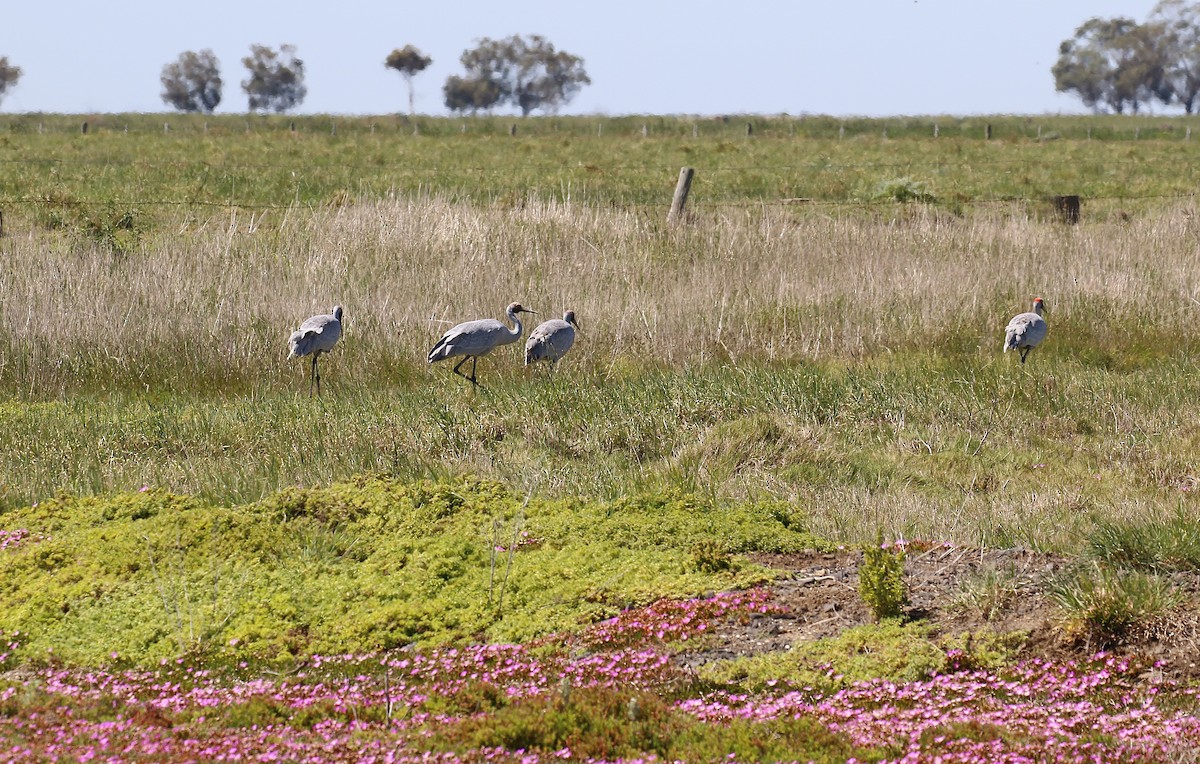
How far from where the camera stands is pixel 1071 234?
1570 cm

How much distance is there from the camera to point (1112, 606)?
16.1 feet

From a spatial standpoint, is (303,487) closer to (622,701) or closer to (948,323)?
(622,701)

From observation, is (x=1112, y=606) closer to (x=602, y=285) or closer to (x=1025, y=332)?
(x=1025, y=332)

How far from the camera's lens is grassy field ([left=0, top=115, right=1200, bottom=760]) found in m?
5.84

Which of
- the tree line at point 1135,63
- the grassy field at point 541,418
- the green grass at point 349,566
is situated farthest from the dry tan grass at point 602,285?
the tree line at point 1135,63

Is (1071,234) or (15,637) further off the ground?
(1071,234)

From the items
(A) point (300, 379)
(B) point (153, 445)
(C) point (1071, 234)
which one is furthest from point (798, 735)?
(C) point (1071, 234)

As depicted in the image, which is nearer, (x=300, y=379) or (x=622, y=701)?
(x=622, y=701)

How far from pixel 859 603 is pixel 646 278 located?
810 cm

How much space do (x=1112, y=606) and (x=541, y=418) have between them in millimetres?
4656

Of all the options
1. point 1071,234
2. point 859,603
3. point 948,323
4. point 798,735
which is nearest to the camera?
point 798,735

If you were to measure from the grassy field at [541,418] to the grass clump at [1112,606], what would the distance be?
56 centimetres

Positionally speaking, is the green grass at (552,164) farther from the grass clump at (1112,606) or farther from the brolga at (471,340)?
the grass clump at (1112,606)

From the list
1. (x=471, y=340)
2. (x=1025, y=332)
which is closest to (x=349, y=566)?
(x=471, y=340)
